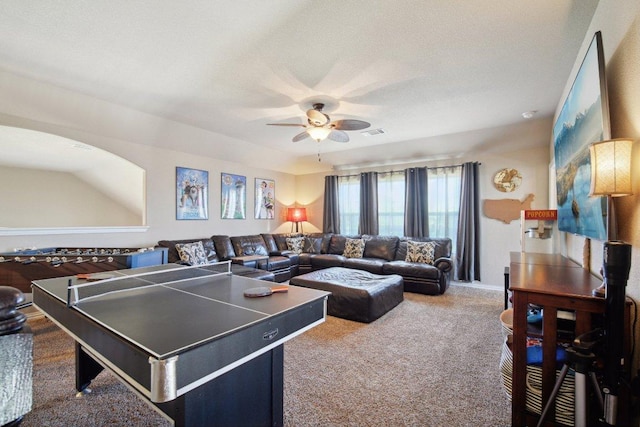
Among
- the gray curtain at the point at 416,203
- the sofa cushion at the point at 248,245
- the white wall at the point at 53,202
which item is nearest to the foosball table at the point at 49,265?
the sofa cushion at the point at 248,245

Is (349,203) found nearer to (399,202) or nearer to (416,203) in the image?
(399,202)

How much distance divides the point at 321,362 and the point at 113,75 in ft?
11.0

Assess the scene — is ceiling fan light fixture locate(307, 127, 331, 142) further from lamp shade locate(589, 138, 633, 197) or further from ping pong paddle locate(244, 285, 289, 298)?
lamp shade locate(589, 138, 633, 197)

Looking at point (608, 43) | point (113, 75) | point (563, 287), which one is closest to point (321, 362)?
point (563, 287)

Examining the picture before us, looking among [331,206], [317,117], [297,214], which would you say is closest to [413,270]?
[331,206]

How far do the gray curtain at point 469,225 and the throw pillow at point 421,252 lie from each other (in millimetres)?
570

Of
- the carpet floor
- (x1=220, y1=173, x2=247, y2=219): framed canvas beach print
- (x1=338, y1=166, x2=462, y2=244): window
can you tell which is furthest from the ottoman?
(x1=220, y1=173, x2=247, y2=219): framed canvas beach print

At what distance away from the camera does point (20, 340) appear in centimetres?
118

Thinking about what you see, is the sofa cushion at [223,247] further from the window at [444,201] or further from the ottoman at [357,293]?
the window at [444,201]

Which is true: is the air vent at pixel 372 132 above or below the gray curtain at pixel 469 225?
above

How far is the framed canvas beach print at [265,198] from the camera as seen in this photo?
6.38 m

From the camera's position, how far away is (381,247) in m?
5.66

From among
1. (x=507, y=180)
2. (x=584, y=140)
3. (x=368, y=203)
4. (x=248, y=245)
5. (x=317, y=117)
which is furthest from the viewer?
(x=368, y=203)

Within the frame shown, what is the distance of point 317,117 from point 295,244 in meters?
3.68
